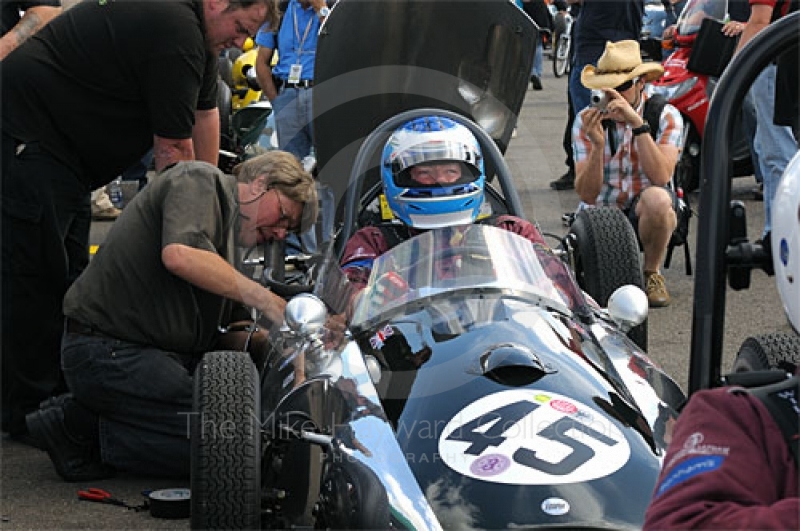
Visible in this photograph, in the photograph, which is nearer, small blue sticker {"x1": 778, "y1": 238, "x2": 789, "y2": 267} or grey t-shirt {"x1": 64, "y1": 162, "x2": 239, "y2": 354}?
small blue sticker {"x1": 778, "y1": 238, "x2": 789, "y2": 267}

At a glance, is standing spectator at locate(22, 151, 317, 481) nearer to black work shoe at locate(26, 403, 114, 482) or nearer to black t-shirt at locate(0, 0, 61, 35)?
black work shoe at locate(26, 403, 114, 482)

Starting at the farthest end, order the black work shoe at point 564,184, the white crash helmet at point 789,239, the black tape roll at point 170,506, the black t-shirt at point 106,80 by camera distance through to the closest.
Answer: the black work shoe at point 564,184, the black t-shirt at point 106,80, the black tape roll at point 170,506, the white crash helmet at point 789,239

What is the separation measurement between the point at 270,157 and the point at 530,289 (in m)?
1.48

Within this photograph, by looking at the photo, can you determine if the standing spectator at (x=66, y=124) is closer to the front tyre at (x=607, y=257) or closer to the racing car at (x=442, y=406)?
the racing car at (x=442, y=406)

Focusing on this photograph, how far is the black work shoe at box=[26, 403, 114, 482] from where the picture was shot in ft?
17.3

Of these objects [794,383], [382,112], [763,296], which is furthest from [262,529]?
[763,296]

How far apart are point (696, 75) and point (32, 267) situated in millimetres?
6376

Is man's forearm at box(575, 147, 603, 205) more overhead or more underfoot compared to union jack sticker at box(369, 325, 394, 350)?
more underfoot

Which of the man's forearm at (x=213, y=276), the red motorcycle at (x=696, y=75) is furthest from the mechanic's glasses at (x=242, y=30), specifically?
the red motorcycle at (x=696, y=75)

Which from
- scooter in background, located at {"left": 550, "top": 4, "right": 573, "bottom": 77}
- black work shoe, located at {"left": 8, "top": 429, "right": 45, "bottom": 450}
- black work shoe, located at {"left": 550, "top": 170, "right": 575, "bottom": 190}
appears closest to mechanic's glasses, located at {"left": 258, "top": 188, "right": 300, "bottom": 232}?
black work shoe, located at {"left": 8, "top": 429, "right": 45, "bottom": 450}

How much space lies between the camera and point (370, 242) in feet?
17.5

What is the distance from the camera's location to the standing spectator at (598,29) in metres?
10.3

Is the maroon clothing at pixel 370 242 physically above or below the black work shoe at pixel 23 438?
above

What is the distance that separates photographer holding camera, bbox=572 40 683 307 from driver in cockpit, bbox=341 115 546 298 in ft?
7.53
